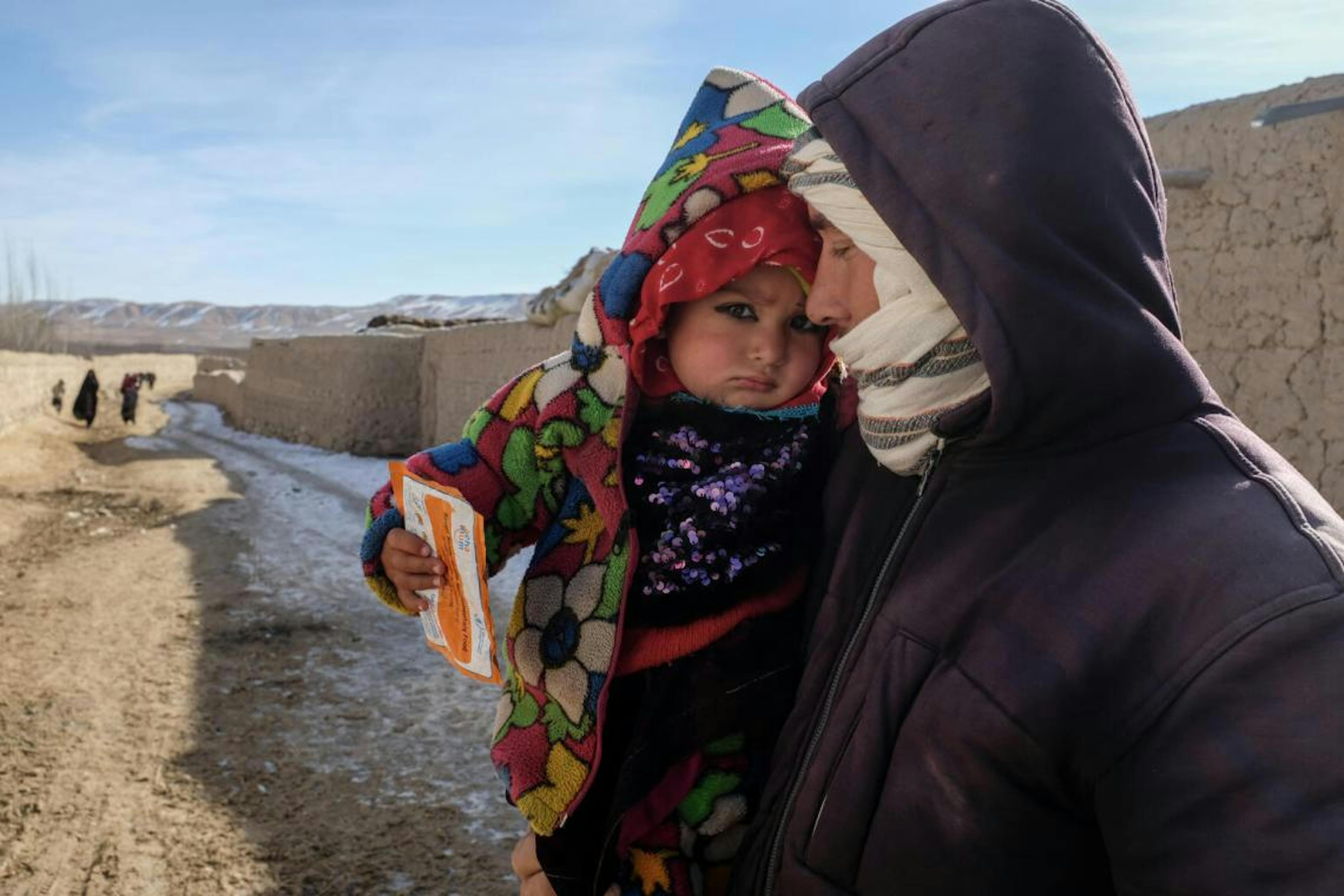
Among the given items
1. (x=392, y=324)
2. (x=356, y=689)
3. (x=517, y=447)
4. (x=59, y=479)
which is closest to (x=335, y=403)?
(x=392, y=324)

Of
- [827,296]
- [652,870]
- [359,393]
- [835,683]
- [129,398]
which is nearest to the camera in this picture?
[835,683]

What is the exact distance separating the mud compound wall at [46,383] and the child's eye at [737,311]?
16297 mm

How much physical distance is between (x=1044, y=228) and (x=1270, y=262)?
4438 mm

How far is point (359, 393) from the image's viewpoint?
1418cm

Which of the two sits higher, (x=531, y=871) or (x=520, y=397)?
(x=520, y=397)

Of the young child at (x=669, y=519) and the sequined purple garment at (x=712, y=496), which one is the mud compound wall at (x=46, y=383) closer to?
the young child at (x=669, y=519)

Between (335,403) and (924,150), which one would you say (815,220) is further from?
(335,403)

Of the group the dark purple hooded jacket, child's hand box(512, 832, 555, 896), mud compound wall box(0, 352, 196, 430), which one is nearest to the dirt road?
child's hand box(512, 832, 555, 896)

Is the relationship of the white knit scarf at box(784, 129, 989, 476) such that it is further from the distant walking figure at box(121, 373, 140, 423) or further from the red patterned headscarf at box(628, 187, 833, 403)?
the distant walking figure at box(121, 373, 140, 423)

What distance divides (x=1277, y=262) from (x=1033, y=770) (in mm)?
4578

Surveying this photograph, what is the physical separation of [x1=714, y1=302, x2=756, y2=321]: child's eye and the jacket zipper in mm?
519

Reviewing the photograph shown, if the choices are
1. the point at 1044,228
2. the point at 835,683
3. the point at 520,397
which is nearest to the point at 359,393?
the point at 520,397

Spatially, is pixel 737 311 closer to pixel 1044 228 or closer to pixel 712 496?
pixel 712 496

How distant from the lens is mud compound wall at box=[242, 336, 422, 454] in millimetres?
14016
